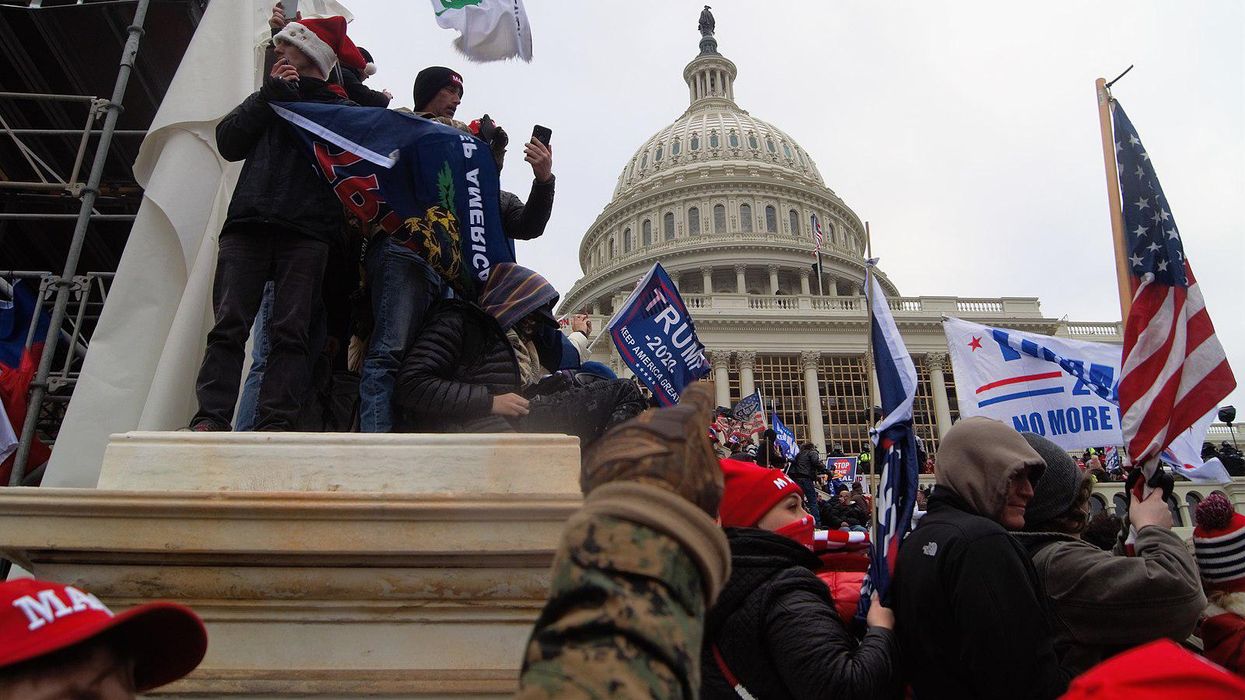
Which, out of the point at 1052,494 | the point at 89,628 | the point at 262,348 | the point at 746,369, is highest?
the point at 746,369

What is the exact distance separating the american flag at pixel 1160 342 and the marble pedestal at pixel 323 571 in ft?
8.68

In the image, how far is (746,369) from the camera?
133ft

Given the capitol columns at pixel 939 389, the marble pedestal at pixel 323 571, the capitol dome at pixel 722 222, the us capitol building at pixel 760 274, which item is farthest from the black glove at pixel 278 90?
the capitol dome at pixel 722 222

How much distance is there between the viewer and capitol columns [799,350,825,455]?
127 feet

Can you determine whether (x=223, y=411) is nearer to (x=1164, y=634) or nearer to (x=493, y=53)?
(x=493, y=53)

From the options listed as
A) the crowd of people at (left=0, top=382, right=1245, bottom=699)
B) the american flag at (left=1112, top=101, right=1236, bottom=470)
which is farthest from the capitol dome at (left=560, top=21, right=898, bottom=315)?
the crowd of people at (left=0, top=382, right=1245, bottom=699)

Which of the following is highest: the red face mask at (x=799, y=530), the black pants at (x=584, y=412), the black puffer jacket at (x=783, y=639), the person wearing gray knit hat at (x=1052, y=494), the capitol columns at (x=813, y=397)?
the capitol columns at (x=813, y=397)

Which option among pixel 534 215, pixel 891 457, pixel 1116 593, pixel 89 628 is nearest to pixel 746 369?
pixel 534 215

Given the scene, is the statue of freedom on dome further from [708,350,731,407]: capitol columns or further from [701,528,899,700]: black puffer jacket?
[701,528,899,700]: black puffer jacket

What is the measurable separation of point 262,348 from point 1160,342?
3.75 metres

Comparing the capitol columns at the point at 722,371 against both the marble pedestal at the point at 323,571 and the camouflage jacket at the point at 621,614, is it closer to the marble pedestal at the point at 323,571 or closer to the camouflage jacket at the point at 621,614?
the marble pedestal at the point at 323,571

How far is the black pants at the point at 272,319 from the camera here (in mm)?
2602

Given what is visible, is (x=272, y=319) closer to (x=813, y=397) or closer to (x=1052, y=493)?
(x=1052, y=493)

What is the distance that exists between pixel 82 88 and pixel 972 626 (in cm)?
816
